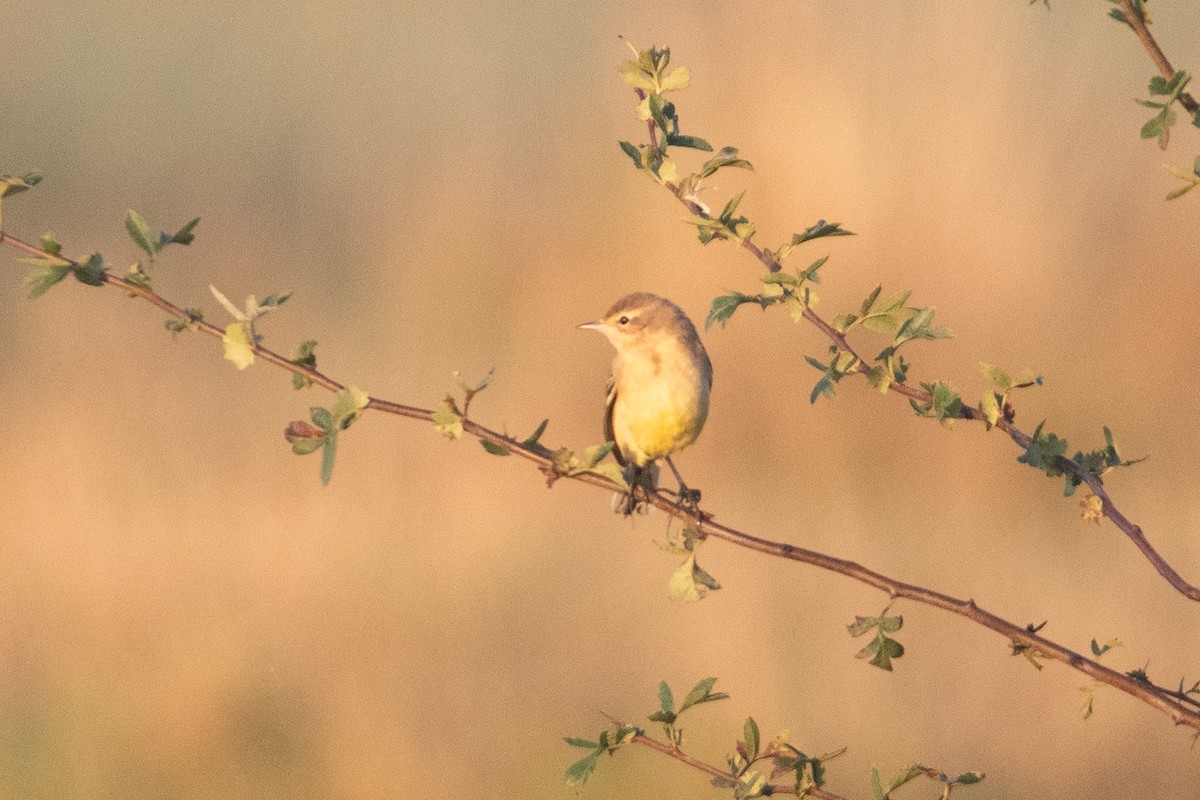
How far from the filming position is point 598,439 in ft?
21.9

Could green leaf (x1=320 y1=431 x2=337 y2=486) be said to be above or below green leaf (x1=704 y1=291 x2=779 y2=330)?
below

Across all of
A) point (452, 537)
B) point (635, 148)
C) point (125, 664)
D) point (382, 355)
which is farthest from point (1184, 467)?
point (635, 148)

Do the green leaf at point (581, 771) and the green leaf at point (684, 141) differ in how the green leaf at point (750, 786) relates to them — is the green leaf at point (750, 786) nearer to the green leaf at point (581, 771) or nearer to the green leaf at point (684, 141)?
the green leaf at point (581, 771)

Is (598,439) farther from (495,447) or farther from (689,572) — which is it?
(495,447)

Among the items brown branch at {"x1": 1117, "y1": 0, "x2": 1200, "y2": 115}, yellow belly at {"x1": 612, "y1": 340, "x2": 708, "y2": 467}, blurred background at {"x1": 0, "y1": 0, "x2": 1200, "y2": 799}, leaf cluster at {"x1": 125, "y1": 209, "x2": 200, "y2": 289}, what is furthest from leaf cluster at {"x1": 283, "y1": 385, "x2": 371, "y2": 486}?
blurred background at {"x1": 0, "y1": 0, "x2": 1200, "y2": 799}

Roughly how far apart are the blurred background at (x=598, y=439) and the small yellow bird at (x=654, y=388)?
1.49 m

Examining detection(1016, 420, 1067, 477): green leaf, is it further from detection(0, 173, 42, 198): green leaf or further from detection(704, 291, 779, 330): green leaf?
detection(0, 173, 42, 198): green leaf

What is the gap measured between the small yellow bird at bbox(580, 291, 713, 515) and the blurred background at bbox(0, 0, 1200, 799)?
149cm

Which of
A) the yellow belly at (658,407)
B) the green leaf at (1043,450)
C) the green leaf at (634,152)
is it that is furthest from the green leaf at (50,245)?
the yellow belly at (658,407)

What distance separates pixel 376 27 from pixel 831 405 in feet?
23.7

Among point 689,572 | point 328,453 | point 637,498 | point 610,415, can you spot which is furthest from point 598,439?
point 328,453

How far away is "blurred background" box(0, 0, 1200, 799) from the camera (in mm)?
5094

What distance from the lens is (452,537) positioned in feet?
19.7

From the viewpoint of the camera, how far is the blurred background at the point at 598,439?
509cm
